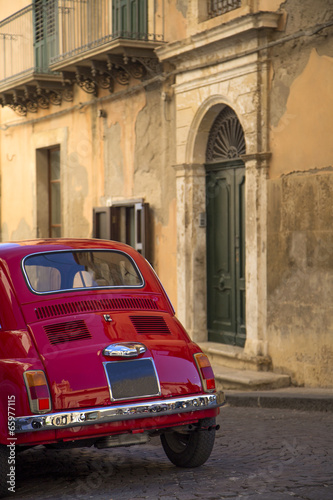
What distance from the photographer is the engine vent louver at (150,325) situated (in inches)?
224

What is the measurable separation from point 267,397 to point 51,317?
395cm

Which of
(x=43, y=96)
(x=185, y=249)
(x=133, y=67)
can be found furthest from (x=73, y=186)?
(x=185, y=249)

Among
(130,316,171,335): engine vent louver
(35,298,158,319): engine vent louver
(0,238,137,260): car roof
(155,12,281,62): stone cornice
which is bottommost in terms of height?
(130,316,171,335): engine vent louver

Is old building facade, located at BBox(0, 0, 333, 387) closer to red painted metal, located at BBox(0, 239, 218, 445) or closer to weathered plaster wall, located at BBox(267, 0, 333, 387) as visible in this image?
weathered plaster wall, located at BBox(267, 0, 333, 387)

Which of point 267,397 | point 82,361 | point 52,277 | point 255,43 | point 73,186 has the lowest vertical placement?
point 267,397

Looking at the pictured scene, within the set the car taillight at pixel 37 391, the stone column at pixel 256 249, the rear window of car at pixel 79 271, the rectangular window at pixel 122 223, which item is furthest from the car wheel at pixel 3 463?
the rectangular window at pixel 122 223

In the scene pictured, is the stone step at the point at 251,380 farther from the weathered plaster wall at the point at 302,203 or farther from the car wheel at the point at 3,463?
the car wheel at the point at 3,463

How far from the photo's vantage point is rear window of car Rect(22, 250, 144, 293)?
5875 mm

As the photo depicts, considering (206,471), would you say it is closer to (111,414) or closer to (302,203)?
(111,414)

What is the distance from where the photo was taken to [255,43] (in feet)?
33.1

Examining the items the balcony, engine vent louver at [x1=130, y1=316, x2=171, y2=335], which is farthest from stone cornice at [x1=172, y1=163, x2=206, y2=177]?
engine vent louver at [x1=130, y1=316, x2=171, y2=335]

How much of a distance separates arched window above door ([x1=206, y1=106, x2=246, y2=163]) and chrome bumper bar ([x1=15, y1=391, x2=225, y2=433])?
5957 millimetres

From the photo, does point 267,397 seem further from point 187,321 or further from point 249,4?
point 249,4

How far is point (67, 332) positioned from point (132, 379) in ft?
1.70
